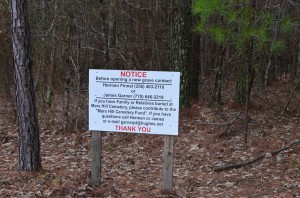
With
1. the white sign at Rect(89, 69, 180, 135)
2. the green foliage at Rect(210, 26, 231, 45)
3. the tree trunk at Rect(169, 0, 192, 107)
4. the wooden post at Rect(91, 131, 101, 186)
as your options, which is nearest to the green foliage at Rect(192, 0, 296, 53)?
the green foliage at Rect(210, 26, 231, 45)

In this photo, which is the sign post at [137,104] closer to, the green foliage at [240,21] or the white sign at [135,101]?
the white sign at [135,101]

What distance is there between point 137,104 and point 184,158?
3352 mm

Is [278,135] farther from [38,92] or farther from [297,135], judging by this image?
[38,92]

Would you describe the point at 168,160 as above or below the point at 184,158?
above

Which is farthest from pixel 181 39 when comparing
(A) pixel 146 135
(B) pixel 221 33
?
(B) pixel 221 33

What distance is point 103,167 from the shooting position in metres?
8.28

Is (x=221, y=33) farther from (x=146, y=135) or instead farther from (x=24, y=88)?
(x=146, y=135)

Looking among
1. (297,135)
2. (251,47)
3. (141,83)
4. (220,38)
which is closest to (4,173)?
(141,83)

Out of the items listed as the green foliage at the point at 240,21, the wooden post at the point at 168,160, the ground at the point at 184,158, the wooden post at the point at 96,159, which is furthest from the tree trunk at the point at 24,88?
the green foliage at the point at 240,21

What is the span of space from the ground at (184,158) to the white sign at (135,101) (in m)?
1.03

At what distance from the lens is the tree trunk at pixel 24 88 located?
6480 millimetres

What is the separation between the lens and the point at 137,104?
5.89 m

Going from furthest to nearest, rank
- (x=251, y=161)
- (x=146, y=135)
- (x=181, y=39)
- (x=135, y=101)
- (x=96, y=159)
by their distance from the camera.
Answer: (x=181, y=39) → (x=146, y=135) → (x=251, y=161) → (x=96, y=159) → (x=135, y=101)

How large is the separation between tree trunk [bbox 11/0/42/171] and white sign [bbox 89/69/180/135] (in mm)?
1224
